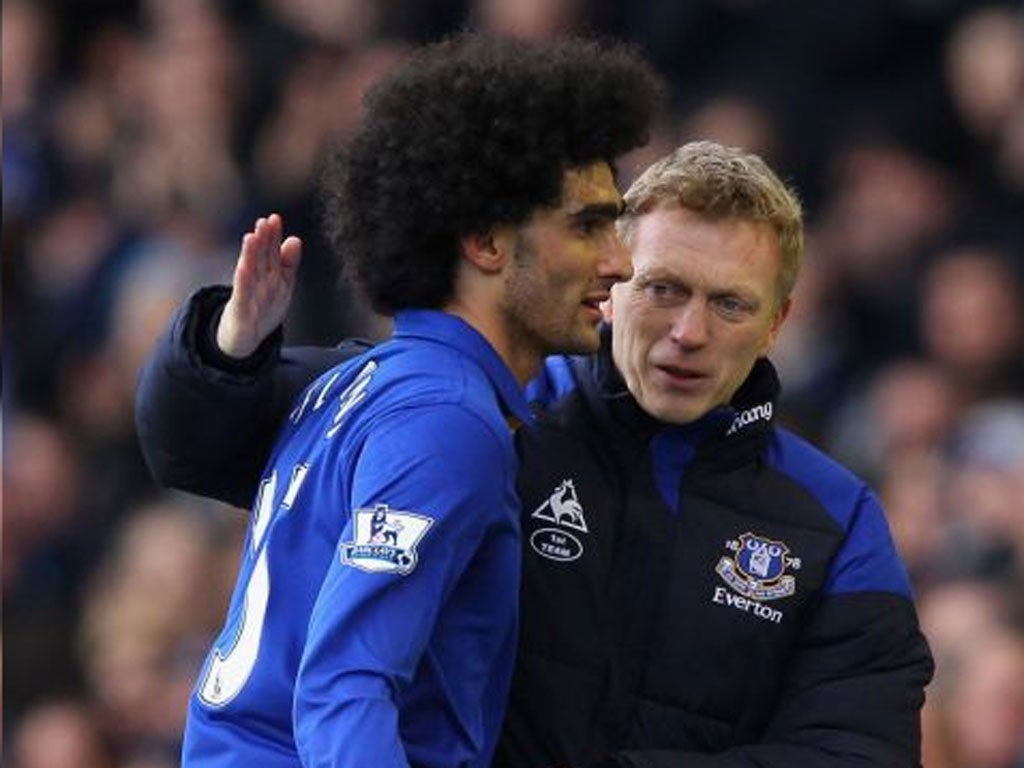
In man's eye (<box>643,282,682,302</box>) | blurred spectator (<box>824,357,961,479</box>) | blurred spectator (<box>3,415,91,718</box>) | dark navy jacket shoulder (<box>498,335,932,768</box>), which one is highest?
man's eye (<box>643,282,682,302</box>)

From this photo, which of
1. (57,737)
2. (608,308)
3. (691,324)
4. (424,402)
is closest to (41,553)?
(57,737)

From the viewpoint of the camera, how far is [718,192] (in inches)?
145

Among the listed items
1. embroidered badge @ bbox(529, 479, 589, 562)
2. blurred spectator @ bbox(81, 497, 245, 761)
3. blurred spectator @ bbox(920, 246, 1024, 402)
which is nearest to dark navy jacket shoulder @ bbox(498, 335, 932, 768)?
embroidered badge @ bbox(529, 479, 589, 562)

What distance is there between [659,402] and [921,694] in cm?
51

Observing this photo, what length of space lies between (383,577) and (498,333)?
43 centimetres

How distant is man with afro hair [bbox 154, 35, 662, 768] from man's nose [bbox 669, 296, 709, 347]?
0.24 m

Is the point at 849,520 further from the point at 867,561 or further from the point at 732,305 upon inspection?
the point at 732,305

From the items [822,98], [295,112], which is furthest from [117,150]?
[822,98]

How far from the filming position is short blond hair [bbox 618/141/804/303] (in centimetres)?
370

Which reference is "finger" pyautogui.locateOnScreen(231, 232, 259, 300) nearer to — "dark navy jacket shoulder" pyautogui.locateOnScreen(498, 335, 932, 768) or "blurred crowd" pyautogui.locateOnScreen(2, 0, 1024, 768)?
"dark navy jacket shoulder" pyautogui.locateOnScreen(498, 335, 932, 768)

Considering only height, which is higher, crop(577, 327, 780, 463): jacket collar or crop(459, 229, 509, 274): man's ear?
crop(459, 229, 509, 274): man's ear

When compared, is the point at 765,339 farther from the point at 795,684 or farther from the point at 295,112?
the point at 295,112

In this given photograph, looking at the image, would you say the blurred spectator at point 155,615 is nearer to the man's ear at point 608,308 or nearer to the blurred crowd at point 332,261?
the blurred crowd at point 332,261

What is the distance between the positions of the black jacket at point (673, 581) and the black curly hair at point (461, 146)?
26 cm
